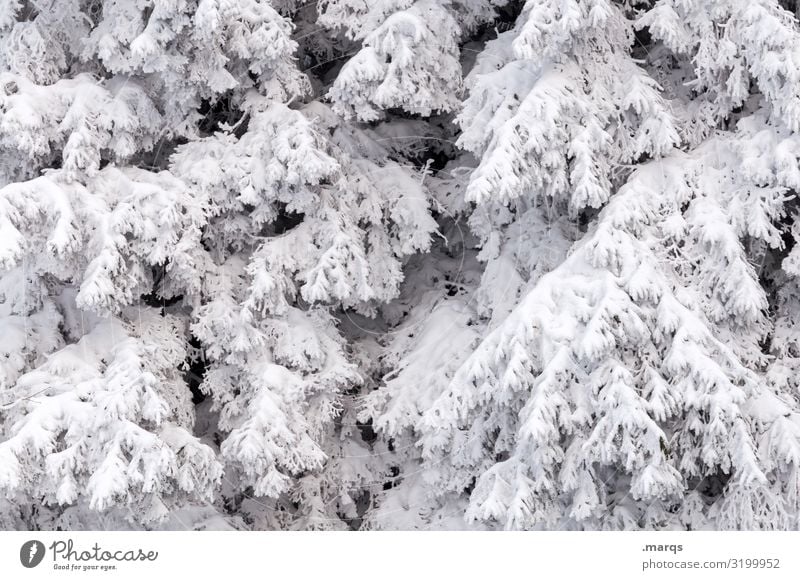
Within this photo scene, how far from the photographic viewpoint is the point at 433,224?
8.83 m

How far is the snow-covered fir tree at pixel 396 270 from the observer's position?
688 cm

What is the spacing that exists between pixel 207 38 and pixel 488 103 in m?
2.47

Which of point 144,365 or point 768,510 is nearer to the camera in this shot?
point 768,510

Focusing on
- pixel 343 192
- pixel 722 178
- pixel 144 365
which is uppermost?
pixel 722 178

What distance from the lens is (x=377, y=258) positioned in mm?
8812

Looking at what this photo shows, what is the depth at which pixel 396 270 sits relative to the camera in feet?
28.8

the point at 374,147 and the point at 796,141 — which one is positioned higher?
the point at 796,141

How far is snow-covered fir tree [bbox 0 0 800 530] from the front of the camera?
22.6 feet

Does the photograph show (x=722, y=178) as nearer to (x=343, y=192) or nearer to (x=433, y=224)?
(x=433, y=224)

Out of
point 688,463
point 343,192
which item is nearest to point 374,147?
point 343,192
